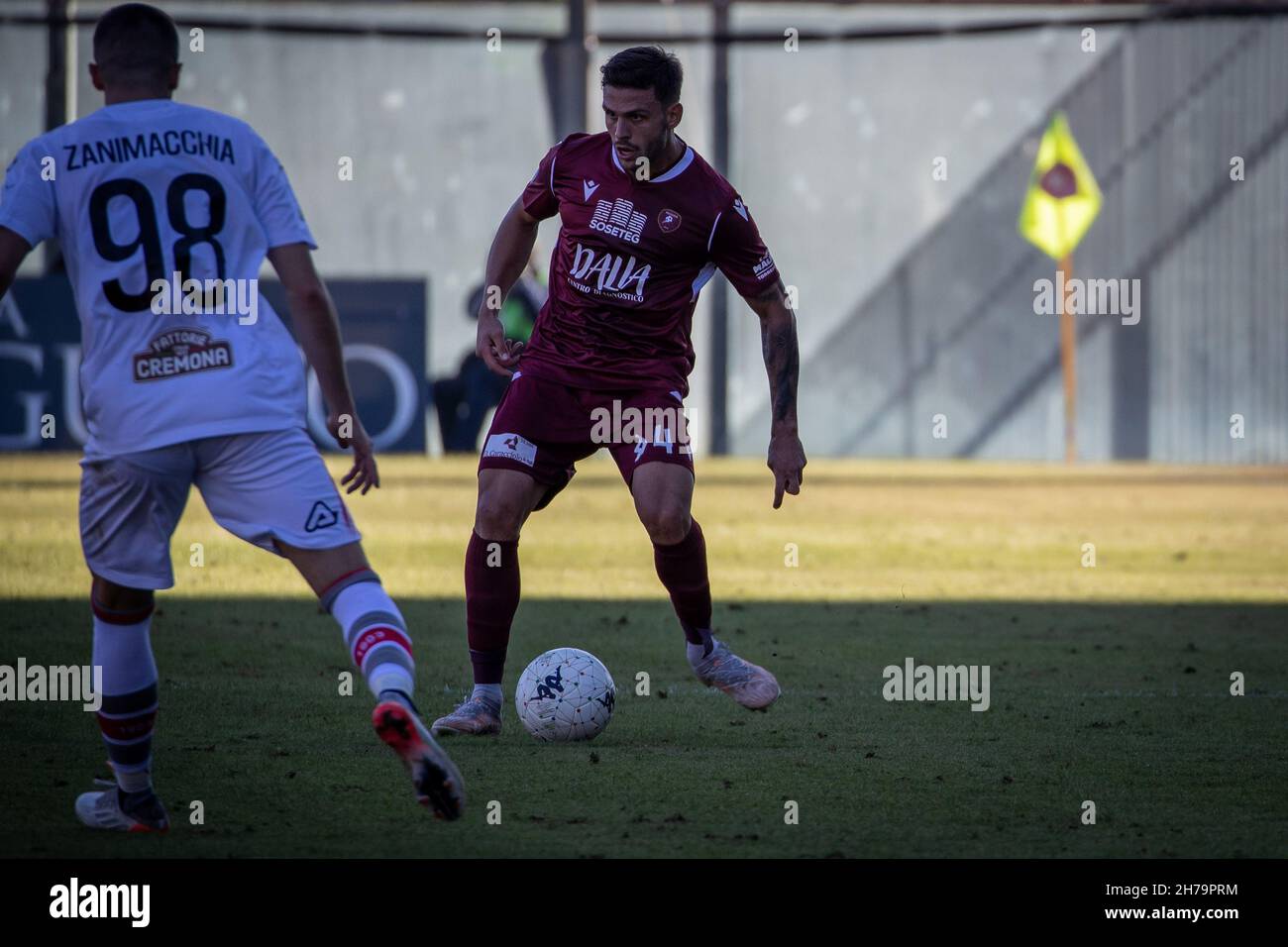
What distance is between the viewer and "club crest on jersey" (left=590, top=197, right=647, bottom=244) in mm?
7176

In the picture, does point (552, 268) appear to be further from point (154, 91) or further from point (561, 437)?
point (154, 91)

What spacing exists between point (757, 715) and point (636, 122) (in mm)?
2184

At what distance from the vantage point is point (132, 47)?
198 inches

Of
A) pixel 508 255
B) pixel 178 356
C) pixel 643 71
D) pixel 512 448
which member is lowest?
pixel 512 448

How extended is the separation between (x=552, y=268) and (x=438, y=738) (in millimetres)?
1906

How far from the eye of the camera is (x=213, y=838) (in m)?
5.10

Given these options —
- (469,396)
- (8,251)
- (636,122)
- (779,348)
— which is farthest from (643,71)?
(469,396)

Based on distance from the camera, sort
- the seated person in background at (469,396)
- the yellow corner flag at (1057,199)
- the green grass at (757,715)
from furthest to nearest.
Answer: the yellow corner flag at (1057,199) < the seated person in background at (469,396) < the green grass at (757,715)

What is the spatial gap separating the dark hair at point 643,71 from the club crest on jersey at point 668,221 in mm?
419

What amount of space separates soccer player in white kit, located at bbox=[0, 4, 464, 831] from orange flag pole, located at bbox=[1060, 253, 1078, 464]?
64.9ft

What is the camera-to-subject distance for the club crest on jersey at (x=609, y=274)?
7234 millimetres

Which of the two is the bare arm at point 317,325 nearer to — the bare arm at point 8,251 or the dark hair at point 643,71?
the bare arm at point 8,251
